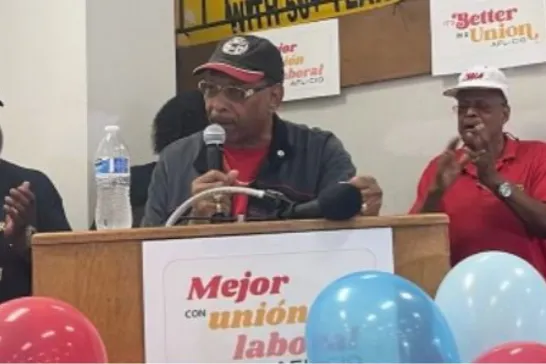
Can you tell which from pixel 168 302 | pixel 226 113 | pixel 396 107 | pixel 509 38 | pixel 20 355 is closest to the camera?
pixel 20 355

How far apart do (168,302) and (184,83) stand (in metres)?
2.25

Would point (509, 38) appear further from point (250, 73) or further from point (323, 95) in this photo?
point (250, 73)

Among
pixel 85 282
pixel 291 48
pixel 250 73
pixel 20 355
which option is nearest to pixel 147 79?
pixel 291 48

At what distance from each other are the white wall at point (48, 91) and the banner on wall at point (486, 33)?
4.13ft

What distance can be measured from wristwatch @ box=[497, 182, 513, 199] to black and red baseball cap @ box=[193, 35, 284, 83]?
0.75 meters

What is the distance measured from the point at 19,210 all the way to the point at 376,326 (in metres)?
1.20

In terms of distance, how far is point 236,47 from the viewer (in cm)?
229

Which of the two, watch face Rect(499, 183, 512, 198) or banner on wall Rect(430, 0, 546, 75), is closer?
watch face Rect(499, 183, 512, 198)

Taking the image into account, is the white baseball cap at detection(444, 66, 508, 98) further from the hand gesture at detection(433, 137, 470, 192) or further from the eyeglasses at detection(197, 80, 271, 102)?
the eyeglasses at detection(197, 80, 271, 102)

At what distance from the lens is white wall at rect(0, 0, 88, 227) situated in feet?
10.8

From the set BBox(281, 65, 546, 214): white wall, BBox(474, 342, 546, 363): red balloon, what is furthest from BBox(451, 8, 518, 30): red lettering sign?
BBox(474, 342, 546, 363): red balloon

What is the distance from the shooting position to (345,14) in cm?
334

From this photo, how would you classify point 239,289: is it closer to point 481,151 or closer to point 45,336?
point 45,336

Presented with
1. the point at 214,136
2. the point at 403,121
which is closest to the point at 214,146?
the point at 214,136
